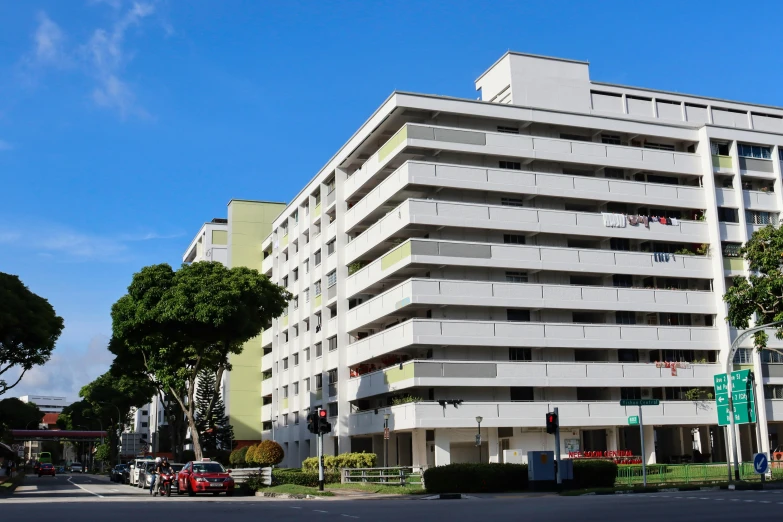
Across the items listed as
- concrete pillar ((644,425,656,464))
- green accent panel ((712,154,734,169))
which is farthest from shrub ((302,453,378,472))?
green accent panel ((712,154,734,169))

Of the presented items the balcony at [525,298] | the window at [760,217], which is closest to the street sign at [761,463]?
the balcony at [525,298]

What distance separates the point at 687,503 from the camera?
2389 centimetres

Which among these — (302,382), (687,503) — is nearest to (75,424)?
(302,382)

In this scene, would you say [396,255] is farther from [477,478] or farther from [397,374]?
[477,478]

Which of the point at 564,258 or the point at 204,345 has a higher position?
the point at 564,258

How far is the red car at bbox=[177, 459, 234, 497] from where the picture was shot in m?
39.4

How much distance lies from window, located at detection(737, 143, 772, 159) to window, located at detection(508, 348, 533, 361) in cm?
1970

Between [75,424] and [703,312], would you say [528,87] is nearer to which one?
[703,312]

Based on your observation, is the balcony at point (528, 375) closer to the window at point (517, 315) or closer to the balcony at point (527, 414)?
the balcony at point (527, 414)

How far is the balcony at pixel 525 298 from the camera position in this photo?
47906 millimetres

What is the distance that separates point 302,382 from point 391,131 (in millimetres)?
21937

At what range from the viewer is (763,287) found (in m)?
38.9

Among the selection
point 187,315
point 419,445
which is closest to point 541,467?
point 419,445

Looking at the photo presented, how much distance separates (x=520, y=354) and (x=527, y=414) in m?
3.61
